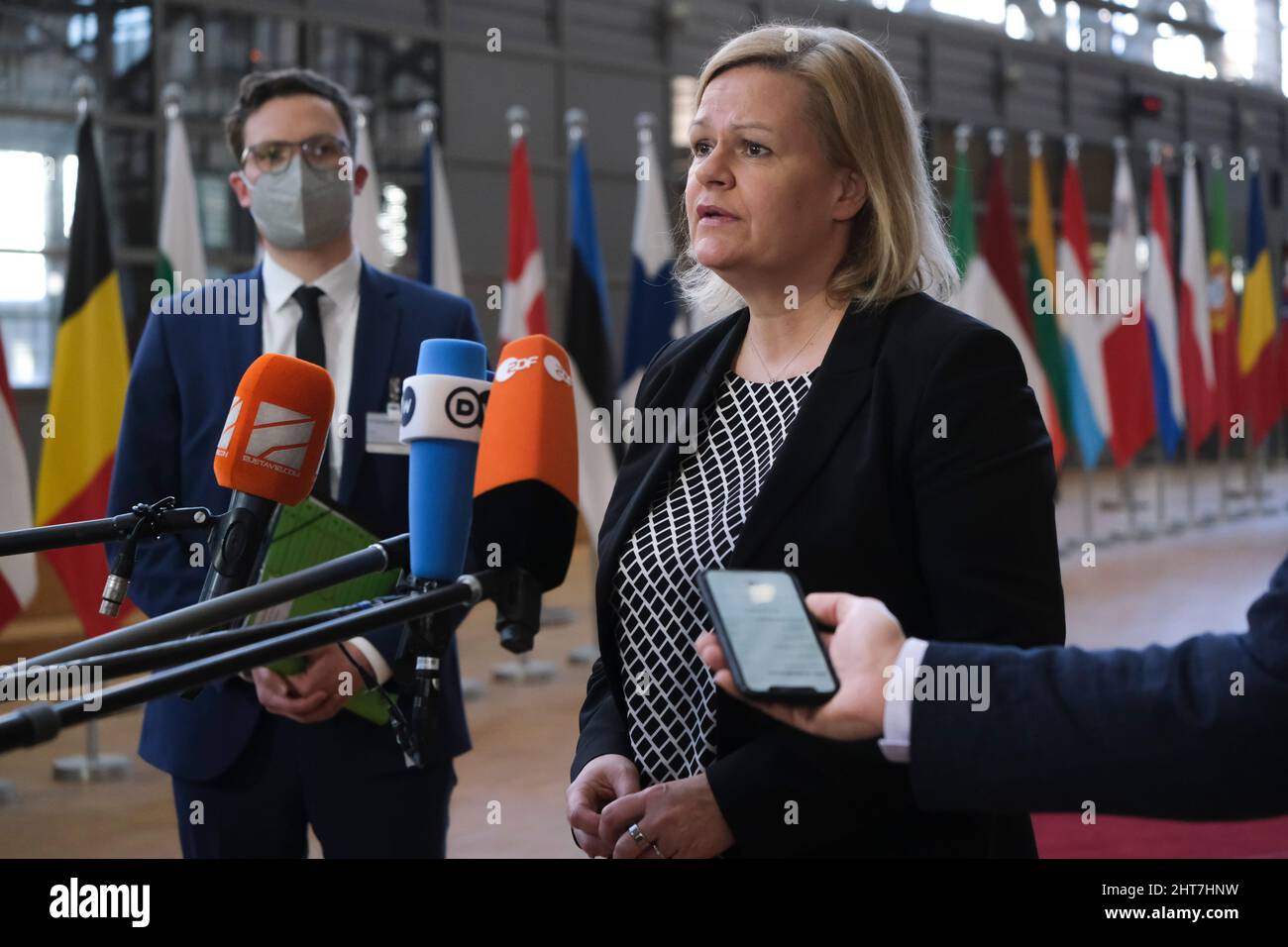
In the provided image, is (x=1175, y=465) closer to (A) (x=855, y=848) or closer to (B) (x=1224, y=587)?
(B) (x=1224, y=587)

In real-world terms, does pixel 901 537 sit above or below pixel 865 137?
below

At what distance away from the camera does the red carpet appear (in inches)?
156

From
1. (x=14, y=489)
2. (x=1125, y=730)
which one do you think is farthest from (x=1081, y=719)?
(x=14, y=489)

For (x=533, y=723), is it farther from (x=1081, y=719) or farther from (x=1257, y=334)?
(x=1257, y=334)

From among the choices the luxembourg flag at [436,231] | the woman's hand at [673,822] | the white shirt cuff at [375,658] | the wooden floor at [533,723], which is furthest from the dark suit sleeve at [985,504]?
the luxembourg flag at [436,231]

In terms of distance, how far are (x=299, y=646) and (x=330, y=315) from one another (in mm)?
1517

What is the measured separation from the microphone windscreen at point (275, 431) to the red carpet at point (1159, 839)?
3.14 metres

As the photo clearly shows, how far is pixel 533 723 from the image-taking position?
235 inches

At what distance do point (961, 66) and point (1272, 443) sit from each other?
7092 millimetres

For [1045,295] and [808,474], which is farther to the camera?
[1045,295]

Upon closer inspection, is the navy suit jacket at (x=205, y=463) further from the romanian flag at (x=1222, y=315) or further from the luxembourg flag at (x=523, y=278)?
the romanian flag at (x=1222, y=315)

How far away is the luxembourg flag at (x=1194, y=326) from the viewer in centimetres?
1073

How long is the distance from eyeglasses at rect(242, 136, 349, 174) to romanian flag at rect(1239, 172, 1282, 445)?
1051 centimetres

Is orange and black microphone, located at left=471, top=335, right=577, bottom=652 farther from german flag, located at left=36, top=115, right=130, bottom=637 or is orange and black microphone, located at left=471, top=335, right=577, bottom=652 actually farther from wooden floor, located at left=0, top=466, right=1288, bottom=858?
german flag, located at left=36, top=115, right=130, bottom=637
